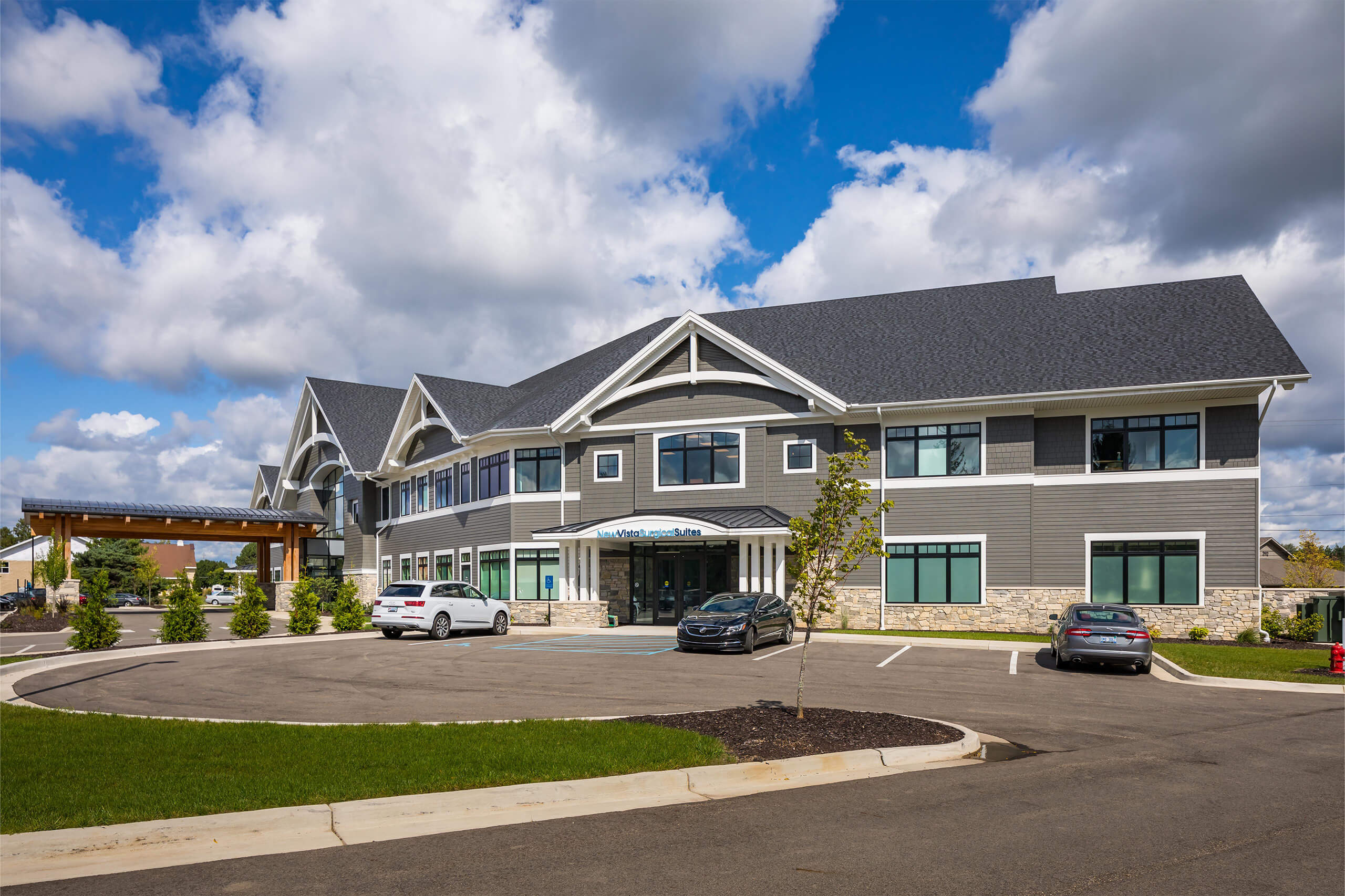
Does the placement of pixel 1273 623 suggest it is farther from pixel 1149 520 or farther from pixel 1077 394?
pixel 1077 394

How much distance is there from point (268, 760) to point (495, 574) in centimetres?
2518

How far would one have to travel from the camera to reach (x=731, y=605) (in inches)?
922

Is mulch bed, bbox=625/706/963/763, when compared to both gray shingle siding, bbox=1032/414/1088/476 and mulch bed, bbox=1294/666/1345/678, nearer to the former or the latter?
mulch bed, bbox=1294/666/1345/678

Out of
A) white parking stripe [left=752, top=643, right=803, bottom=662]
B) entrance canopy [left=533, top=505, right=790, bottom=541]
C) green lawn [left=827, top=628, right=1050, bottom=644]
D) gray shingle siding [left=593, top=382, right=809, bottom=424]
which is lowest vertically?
green lawn [left=827, top=628, right=1050, bottom=644]

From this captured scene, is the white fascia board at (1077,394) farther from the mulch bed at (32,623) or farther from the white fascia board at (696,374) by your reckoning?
the mulch bed at (32,623)

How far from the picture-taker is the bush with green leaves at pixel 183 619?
24.9 m

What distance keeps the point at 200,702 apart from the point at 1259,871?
1347cm

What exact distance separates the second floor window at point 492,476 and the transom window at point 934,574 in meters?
13.7

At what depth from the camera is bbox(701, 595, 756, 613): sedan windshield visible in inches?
903

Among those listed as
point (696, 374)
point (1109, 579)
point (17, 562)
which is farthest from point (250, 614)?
point (17, 562)

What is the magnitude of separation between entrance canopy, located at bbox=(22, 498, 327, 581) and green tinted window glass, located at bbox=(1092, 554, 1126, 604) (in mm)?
35323

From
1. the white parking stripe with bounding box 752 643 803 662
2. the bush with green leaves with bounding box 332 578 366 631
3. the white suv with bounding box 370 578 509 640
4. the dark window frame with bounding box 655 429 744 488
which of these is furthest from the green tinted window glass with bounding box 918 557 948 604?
the bush with green leaves with bounding box 332 578 366 631

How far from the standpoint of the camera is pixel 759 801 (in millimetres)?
8477

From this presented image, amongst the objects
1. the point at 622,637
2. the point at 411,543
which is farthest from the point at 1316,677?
the point at 411,543
